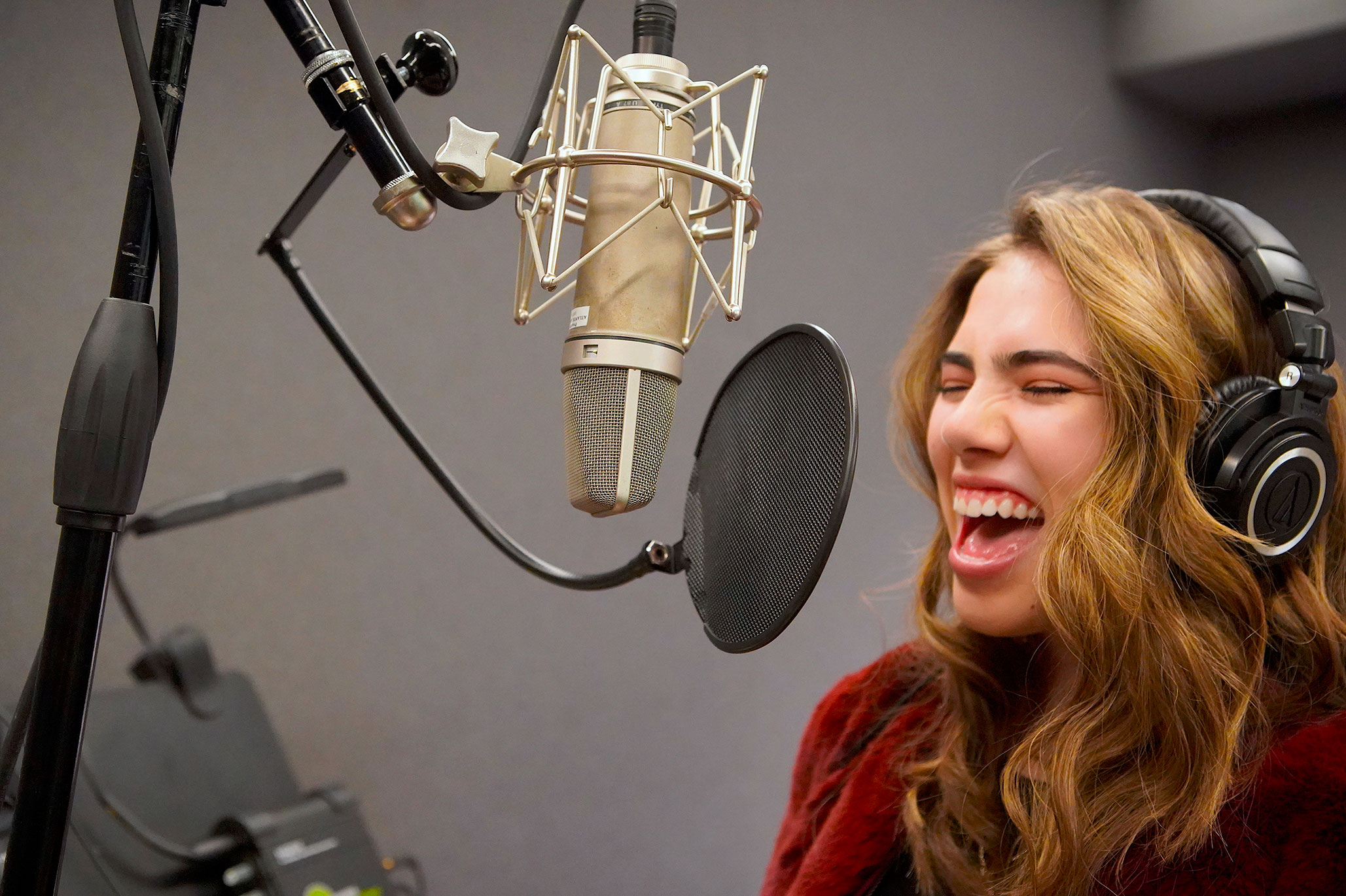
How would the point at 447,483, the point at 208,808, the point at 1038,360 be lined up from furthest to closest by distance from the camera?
the point at 208,808, the point at 1038,360, the point at 447,483

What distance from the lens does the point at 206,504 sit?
1058 millimetres

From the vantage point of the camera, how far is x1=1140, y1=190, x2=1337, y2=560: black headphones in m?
0.74

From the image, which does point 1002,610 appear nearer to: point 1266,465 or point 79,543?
point 1266,465

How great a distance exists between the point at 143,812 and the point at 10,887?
733 mm

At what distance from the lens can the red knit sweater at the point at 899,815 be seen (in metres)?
0.70

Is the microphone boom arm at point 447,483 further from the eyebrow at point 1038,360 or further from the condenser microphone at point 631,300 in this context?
the eyebrow at point 1038,360

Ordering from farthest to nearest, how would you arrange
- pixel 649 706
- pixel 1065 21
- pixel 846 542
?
pixel 1065 21 < pixel 846 542 < pixel 649 706

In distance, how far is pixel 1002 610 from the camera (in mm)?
857

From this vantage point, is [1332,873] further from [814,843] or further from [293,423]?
[293,423]

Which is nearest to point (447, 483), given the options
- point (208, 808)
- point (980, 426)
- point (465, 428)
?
point (980, 426)

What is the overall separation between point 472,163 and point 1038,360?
57cm

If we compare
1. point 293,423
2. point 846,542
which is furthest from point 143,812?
point 846,542

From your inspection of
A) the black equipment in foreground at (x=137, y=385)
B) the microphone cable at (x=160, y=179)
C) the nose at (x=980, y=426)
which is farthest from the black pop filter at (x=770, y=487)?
the nose at (x=980, y=426)

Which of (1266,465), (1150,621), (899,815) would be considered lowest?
(899,815)
